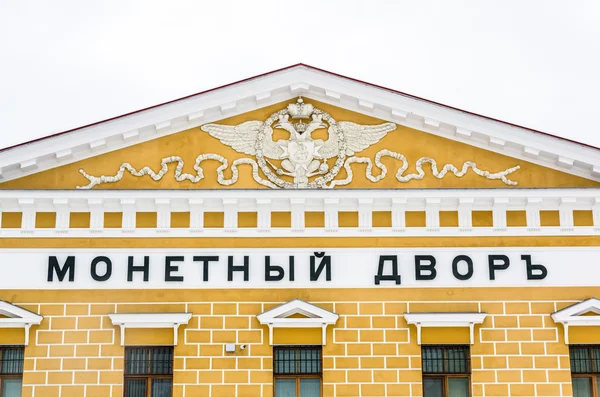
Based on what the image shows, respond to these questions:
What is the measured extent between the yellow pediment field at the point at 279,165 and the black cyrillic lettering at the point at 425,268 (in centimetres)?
151

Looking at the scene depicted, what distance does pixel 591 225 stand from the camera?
62.1 feet

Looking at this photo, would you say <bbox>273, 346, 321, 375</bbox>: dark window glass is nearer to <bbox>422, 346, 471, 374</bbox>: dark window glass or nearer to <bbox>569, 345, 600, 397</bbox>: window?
<bbox>422, 346, 471, 374</bbox>: dark window glass

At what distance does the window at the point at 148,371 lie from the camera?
18359 mm

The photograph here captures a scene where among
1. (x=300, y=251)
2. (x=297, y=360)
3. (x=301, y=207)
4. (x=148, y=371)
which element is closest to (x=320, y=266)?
(x=300, y=251)

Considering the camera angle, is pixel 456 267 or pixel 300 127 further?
pixel 300 127

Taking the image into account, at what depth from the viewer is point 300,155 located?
1916 cm

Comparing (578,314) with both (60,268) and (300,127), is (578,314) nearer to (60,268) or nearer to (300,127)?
(300,127)

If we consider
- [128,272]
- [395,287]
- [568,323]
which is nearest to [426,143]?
[395,287]

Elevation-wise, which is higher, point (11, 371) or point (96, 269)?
point (96, 269)

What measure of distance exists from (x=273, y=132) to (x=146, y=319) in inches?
185

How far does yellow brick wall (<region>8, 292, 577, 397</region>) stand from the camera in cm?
1822

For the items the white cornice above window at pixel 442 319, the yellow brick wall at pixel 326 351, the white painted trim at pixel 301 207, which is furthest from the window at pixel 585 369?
the white painted trim at pixel 301 207

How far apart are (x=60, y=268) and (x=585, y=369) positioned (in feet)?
35.6

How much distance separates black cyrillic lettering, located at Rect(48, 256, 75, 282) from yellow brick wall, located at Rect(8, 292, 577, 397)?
22.9 inches
